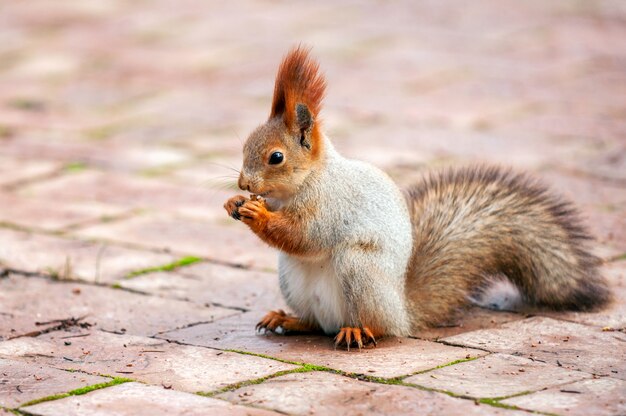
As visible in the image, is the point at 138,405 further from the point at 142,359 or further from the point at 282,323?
the point at 282,323

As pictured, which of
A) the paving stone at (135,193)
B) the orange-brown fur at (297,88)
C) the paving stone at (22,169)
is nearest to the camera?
the orange-brown fur at (297,88)

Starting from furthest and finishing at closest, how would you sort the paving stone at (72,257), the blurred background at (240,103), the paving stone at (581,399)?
the blurred background at (240,103)
the paving stone at (72,257)
the paving stone at (581,399)

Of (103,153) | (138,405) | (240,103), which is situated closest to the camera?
(138,405)

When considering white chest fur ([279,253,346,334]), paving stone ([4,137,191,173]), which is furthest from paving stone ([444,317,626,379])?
paving stone ([4,137,191,173])

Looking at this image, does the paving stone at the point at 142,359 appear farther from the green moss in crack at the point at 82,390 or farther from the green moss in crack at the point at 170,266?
the green moss in crack at the point at 170,266

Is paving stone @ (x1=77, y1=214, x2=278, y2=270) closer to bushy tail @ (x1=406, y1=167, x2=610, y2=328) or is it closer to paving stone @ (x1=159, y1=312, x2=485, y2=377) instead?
paving stone @ (x1=159, y1=312, x2=485, y2=377)

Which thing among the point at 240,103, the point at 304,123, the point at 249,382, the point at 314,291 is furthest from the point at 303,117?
the point at 240,103

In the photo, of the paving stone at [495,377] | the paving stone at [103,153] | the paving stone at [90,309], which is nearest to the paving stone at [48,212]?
the paving stone at [103,153]
